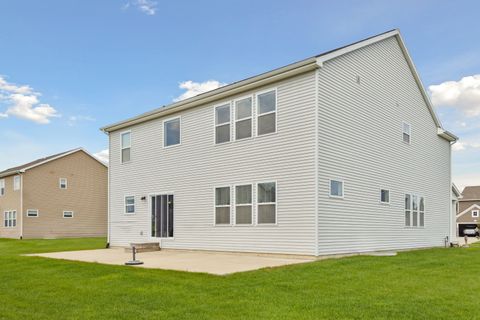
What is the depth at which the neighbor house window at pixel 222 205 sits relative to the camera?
14055 mm

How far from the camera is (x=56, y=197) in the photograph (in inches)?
1282

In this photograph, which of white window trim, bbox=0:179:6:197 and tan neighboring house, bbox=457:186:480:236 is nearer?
white window trim, bbox=0:179:6:197

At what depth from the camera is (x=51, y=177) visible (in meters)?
32.4

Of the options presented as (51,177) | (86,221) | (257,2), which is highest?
(257,2)

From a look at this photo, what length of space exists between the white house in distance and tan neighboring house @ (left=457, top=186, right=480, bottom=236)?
3759 centimetres

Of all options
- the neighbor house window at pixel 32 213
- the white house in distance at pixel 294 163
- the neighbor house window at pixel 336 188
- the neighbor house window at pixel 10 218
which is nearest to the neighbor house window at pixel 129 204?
the white house in distance at pixel 294 163

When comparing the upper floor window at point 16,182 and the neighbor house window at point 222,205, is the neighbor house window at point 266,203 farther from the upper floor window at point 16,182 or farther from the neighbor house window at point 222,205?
the upper floor window at point 16,182

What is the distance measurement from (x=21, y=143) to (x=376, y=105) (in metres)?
22.0

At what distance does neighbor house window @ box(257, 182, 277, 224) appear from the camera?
12734 mm

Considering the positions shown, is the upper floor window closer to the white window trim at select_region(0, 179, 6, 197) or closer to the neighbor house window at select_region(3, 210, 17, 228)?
the neighbor house window at select_region(3, 210, 17, 228)

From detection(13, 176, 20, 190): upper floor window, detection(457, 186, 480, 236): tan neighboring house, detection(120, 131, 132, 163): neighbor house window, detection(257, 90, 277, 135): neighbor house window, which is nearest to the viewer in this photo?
detection(257, 90, 277, 135): neighbor house window

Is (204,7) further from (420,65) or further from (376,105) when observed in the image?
(420,65)

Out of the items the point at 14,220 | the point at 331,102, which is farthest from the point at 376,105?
the point at 14,220

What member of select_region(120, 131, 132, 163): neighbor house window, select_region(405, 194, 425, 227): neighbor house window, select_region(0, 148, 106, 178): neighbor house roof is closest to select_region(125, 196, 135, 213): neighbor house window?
select_region(120, 131, 132, 163): neighbor house window
